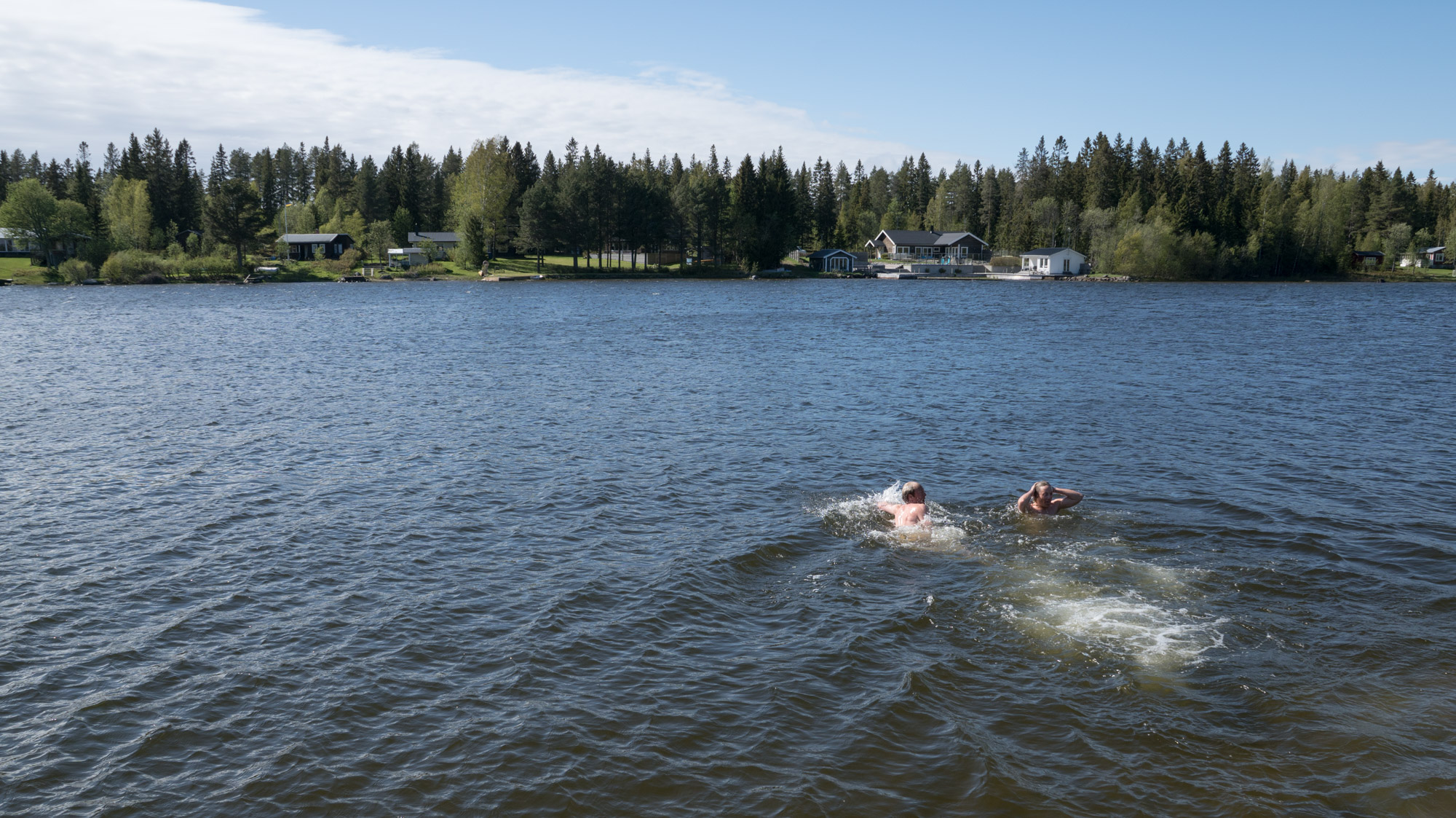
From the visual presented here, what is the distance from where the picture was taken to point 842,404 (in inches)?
1393

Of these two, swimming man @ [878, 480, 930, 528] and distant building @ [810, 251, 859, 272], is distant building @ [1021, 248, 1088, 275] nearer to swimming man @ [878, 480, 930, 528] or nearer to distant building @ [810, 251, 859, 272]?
distant building @ [810, 251, 859, 272]

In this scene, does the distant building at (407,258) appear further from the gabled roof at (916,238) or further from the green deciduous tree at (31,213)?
the gabled roof at (916,238)

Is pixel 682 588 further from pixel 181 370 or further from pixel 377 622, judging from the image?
pixel 181 370

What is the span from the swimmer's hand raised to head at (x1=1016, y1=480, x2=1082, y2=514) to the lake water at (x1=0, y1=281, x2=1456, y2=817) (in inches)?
28.2

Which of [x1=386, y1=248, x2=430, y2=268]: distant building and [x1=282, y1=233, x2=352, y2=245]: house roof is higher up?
[x1=282, y1=233, x2=352, y2=245]: house roof

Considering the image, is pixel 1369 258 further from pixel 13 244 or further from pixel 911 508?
pixel 13 244

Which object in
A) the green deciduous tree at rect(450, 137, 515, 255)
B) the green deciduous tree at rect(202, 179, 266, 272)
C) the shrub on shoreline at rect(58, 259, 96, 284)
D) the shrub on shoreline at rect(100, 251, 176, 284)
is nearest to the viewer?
the shrub on shoreline at rect(58, 259, 96, 284)

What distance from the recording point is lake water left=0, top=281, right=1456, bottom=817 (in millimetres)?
10727

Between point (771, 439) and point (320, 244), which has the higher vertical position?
point (320, 244)

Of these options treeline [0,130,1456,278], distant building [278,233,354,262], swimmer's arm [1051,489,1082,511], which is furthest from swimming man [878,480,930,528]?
distant building [278,233,354,262]

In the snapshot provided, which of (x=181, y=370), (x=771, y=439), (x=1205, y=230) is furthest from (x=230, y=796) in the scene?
(x=1205, y=230)

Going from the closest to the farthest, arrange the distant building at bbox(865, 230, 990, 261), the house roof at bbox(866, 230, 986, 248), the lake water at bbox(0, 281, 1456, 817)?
the lake water at bbox(0, 281, 1456, 817)
the house roof at bbox(866, 230, 986, 248)
the distant building at bbox(865, 230, 990, 261)

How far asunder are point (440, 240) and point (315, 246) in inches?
793

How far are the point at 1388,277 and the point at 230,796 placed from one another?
7727 inches
